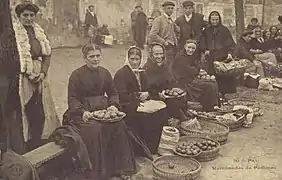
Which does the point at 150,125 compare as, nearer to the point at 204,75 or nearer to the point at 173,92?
the point at 173,92

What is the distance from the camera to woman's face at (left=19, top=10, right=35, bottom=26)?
501 cm

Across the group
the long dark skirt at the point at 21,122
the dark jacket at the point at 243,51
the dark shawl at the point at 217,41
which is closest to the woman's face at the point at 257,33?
the dark jacket at the point at 243,51

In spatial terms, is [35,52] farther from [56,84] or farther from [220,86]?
[220,86]

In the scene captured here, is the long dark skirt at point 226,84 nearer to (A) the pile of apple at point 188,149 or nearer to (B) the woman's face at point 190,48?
(B) the woman's face at point 190,48

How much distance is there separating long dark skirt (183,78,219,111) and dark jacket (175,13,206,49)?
0.75 m

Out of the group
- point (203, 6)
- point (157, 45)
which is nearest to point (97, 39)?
point (157, 45)

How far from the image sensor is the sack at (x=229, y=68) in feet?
27.4

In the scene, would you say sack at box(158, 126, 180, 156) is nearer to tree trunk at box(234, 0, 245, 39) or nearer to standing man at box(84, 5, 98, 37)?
standing man at box(84, 5, 98, 37)

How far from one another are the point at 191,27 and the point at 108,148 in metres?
3.63

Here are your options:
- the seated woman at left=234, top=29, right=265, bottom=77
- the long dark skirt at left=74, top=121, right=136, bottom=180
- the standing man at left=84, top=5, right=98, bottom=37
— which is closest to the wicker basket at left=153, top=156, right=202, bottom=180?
the long dark skirt at left=74, top=121, right=136, bottom=180

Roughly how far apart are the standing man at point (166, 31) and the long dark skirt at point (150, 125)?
1842 millimetres

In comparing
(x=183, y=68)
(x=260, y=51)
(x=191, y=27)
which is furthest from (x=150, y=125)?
(x=260, y=51)

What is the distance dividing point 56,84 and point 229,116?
2.55m

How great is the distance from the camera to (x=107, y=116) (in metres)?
5.00
